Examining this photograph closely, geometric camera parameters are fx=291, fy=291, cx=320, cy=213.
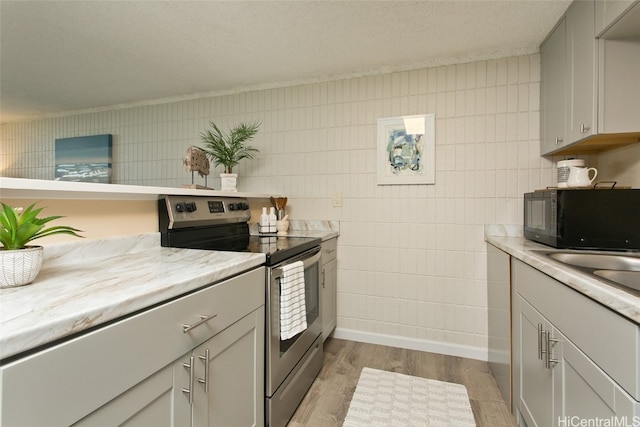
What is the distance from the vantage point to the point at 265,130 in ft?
8.89

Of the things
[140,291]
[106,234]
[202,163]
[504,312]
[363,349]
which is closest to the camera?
[140,291]

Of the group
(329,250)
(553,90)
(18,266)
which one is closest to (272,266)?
(18,266)

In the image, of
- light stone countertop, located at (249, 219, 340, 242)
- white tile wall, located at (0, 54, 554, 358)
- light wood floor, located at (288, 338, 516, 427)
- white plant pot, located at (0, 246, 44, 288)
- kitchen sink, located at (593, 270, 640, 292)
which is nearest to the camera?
white plant pot, located at (0, 246, 44, 288)

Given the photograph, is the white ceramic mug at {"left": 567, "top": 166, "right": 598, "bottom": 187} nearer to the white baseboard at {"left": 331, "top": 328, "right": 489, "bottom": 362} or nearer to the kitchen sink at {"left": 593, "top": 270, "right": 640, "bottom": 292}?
the kitchen sink at {"left": 593, "top": 270, "right": 640, "bottom": 292}

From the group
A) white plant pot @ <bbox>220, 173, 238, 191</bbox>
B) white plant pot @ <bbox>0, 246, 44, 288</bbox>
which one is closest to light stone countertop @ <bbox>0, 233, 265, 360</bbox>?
white plant pot @ <bbox>0, 246, 44, 288</bbox>

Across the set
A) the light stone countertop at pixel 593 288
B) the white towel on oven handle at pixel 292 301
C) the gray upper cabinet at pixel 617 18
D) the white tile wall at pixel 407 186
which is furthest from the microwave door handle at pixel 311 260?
the gray upper cabinet at pixel 617 18

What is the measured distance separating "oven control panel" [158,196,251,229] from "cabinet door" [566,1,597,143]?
82.2 inches

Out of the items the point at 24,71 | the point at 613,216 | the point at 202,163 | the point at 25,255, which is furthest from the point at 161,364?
the point at 24,71

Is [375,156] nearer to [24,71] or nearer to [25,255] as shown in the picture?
[25,255]

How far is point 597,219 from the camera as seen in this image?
141 centimetres

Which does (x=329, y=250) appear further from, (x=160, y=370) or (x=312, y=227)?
(x=160, y=370)

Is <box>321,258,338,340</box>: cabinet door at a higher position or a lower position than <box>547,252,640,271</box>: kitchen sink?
lower

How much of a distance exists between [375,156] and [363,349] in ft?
5.08

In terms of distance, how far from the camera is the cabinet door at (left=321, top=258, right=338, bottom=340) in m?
2.14
